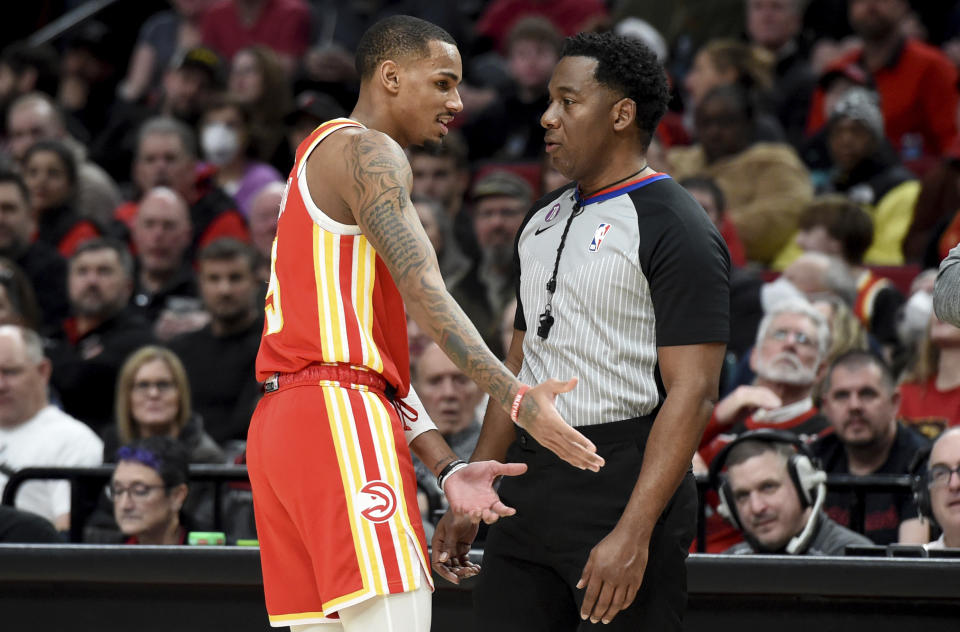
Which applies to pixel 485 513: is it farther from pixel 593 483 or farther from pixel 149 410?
pixel 149 410

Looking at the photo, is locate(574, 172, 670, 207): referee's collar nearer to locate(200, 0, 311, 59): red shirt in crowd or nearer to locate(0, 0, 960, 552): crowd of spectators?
locate(0, 0, 960, 552): crowd of spectators

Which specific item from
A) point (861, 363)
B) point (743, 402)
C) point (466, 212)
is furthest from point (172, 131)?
point (861, 363)

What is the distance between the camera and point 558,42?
9.55m

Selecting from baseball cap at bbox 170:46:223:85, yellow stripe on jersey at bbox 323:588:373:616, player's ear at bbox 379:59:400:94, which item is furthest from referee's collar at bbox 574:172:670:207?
baseball cap at bbox 170:46:223:85

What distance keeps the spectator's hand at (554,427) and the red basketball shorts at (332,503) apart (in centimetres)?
32

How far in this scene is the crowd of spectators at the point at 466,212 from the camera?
586 cm

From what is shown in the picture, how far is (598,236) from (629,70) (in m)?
0.38

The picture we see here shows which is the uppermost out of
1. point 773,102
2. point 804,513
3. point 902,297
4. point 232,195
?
point 773,102

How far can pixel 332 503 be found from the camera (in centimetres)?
297

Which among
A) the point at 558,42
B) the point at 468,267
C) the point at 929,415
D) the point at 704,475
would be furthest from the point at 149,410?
the point at 558,42

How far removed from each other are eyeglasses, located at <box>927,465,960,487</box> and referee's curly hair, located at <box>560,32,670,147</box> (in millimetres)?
1819

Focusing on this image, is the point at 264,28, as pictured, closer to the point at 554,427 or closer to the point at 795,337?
the point at 795,337

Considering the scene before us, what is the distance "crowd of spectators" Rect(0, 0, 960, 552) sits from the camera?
5859mm

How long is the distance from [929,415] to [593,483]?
328 centimetres
